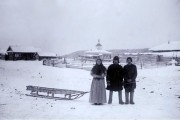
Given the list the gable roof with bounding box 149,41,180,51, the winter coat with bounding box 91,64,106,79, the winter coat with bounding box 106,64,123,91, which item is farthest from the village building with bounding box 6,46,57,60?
the winter coat with bounding box 106,64,123,91

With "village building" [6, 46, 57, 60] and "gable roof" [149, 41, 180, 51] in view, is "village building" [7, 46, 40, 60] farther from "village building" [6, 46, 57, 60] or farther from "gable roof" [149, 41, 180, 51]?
"gable roof" [149, 41, 180, 51]

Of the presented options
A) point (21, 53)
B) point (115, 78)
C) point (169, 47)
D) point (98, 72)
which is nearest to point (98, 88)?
point (98, 72)

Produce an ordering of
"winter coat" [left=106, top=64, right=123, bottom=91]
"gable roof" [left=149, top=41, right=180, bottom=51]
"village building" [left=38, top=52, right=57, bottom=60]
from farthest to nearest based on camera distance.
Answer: "village building" [left=38, top=52, right=57, bottom=60] → "gable roof" [left=149, top=41, right=180, bottom=51] → "winter coat" [left=106, top=64, right=123, bottom=91]

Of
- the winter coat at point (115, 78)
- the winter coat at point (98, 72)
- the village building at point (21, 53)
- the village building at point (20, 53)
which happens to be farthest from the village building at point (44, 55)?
the winter coat at point (115, 78)

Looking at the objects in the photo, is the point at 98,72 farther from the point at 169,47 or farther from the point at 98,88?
the point at 169,47

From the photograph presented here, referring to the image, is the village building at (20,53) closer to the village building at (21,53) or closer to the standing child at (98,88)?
the village building at (21,53)

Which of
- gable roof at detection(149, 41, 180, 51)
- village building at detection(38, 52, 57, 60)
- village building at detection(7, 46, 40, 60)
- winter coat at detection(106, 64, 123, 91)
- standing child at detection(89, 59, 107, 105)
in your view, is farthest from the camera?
village building at detection(38, 52, 57, 60)

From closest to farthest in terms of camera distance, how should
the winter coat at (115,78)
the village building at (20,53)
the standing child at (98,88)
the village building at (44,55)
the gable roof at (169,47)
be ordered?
1. the standing child at (98,88)
2. the winter coat at (115,78)
3. the gable roof at (169,47)
4. the village building at (20,53)
5. the village building at (44,55)

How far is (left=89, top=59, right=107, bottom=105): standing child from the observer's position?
402 inches

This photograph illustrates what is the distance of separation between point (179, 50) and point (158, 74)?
26.2m

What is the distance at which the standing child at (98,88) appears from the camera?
1022 cm

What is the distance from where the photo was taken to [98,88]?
10289mm

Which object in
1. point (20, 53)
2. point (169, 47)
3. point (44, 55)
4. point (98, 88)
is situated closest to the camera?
point (98, 88)

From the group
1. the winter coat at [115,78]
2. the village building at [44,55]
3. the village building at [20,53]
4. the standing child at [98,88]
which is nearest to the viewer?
the standing child at [98,88]
